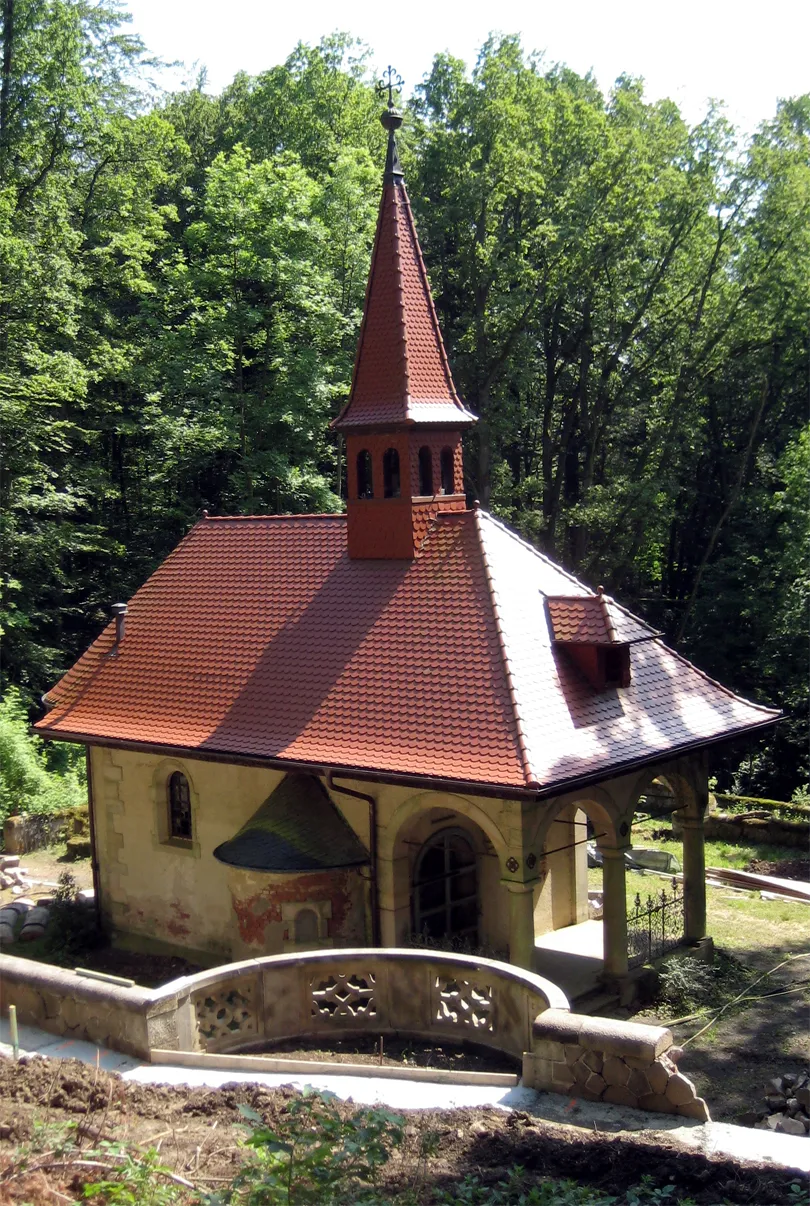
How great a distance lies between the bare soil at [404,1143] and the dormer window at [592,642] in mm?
7440

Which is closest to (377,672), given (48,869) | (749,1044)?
(749,1044)

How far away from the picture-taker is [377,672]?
15.7 m

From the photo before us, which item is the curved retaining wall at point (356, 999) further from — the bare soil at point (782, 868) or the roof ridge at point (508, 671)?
the bare soil at point (782, 868)

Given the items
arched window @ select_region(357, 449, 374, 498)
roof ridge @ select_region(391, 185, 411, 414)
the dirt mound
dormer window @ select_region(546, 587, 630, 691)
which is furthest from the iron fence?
roof ridge @ select_region(391, 185, 411, 414)

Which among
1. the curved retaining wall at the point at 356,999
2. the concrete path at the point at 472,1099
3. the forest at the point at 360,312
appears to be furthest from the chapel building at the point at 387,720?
the forest at the point at 360,312

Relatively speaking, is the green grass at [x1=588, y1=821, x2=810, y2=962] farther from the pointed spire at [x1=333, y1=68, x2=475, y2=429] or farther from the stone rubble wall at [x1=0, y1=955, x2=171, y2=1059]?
the stone rubble wall at [x1=0, y1=955, x2=171, y2=1059]

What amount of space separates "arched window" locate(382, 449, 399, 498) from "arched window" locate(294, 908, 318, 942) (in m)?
5.56

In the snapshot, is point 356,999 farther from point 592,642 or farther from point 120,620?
point 120,620

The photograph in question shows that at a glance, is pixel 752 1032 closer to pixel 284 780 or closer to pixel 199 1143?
pixel 284 780

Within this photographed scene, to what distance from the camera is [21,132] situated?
91.7 ft

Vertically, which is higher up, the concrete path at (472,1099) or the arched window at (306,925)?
the concrete path at (472,1099)

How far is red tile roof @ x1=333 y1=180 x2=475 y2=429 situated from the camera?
17297mm

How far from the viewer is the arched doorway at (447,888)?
15609 millimetres

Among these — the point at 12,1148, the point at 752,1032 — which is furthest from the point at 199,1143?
the point at 752,1032
